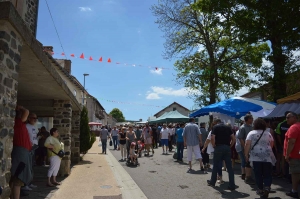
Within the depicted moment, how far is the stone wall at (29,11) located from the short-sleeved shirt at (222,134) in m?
8.72

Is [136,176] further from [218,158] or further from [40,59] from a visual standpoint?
[40,59]

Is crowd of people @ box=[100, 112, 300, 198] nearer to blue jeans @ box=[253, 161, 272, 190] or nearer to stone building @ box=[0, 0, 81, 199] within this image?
blue jeans @ box=[253, 161, 272, 190]

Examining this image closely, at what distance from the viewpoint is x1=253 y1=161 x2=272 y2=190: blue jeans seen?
5420 millimetres

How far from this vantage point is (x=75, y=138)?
11.6 m

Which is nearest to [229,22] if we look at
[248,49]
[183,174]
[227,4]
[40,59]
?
[227,4]

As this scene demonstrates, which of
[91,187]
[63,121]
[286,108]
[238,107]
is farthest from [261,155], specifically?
[63,121]

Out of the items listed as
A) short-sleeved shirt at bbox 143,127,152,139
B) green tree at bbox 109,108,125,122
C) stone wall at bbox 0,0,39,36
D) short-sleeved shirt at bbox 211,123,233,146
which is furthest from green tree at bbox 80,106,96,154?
green tree at bbox 109,108,125,122

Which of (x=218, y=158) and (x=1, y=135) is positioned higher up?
(x=1, y=135)

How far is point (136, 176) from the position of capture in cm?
836

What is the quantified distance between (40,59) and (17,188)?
2.24 meters

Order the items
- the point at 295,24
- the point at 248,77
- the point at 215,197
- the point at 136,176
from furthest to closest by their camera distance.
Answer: the point at 248,77, the point at 295,24, the point at 136,176, the point at 215,197

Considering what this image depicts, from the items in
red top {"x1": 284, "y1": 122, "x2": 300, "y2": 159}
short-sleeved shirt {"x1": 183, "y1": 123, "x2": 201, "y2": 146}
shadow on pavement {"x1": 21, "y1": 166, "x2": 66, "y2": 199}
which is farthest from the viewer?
short-sleeved shirt {"x1": 183, "y1": 123, "x2": 201, "y2": 146}

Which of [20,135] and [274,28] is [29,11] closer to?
[20,135]

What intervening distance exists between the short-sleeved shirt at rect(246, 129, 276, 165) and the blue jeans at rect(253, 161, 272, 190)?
0.10 metres
